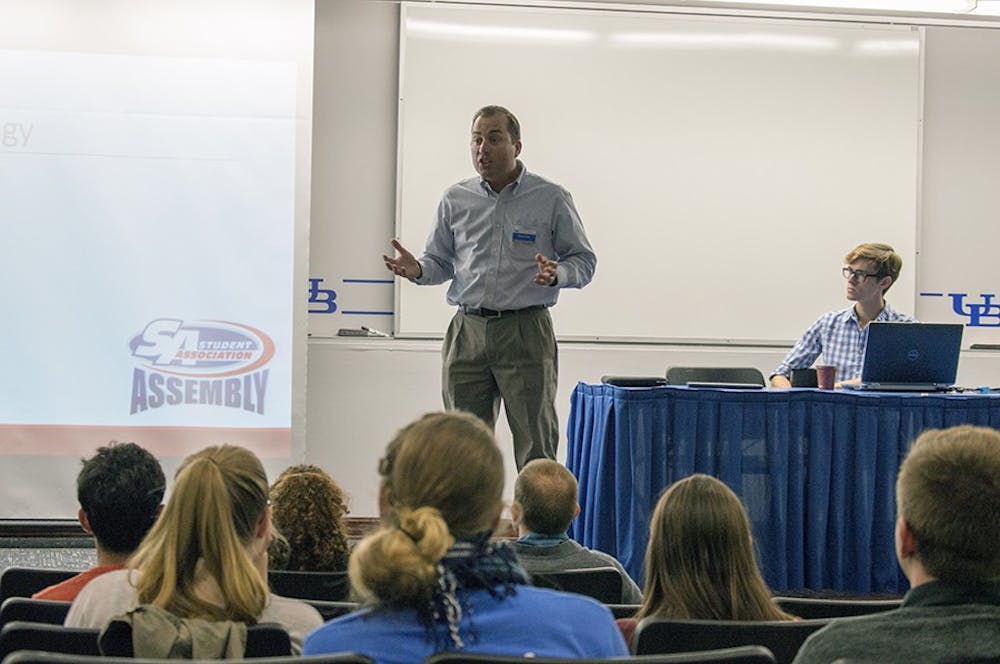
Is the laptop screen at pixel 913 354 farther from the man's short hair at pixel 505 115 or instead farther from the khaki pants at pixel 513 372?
the man's short hair at pixel 505 115

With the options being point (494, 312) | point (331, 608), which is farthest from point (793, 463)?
point (331, 608)

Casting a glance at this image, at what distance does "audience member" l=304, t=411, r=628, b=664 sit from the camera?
4.76 ft

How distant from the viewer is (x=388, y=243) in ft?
20.8

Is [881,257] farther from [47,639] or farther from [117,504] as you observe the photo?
[47,639]

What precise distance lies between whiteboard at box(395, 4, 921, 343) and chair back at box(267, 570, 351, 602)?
3890 mm

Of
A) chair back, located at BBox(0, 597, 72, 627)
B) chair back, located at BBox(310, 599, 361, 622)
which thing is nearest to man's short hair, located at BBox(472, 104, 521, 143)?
chair back, located at BBox(310, 599, 361, 622)

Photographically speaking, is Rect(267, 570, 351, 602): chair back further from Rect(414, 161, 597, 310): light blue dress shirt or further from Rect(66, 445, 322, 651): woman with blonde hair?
Rect(414, 161, 597, 310): light blue dress shirt

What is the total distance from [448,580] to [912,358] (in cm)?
351

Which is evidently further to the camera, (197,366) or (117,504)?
(197,366)

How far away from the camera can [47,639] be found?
69.5 inches

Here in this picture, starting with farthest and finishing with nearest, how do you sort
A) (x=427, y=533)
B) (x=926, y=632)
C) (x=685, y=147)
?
(x=685, y=147) → (x=926, y=632) → (x=427, y=533)

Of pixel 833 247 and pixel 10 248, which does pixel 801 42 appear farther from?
pixel 10 248

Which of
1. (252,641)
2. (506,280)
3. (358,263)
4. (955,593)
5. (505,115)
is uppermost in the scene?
(505,115)

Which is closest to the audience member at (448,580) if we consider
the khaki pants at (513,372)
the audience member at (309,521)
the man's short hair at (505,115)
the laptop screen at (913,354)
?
the audience member at (309,521)
